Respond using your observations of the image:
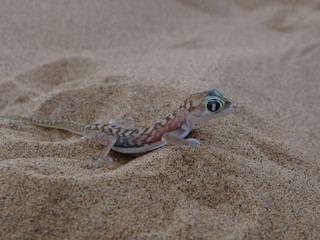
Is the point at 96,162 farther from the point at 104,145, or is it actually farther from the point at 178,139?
the point at 178,139

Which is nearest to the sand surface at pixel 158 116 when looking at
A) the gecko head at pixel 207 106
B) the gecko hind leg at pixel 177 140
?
the gecko hind leg at pixel 177 140

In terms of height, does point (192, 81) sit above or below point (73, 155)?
above

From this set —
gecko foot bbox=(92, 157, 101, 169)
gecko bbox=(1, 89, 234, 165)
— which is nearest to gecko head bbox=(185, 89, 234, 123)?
gecko bbox=(1, 89, 234, 165)

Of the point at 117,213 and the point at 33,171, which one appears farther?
the point at 33,171

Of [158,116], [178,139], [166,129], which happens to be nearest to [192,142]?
[178,139]

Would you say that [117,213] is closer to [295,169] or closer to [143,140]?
[143,140]

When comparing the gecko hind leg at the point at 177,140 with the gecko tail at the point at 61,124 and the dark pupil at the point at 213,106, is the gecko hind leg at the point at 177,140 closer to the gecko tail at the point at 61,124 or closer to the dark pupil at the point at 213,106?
the dark pupil at the point at 213,106

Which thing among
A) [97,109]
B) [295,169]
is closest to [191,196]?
[295,169]
